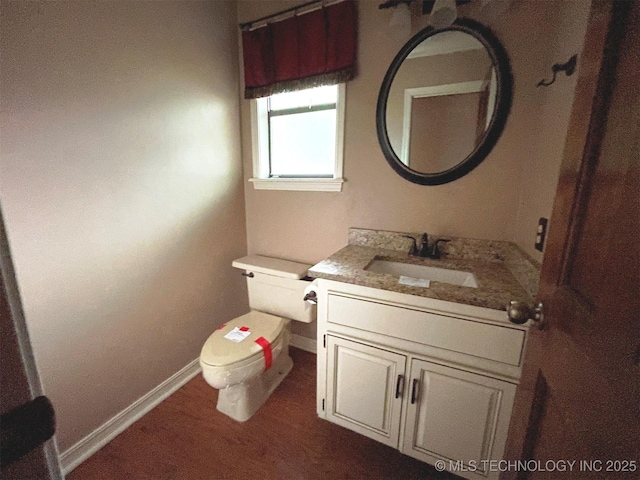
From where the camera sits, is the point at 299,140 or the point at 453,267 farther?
the point at 299,140

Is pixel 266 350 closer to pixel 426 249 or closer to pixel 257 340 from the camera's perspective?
pixel 257 340

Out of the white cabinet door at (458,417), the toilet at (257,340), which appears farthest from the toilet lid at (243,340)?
the white cabinet door at (458,417)

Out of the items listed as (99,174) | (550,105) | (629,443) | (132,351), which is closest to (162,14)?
(99,174)

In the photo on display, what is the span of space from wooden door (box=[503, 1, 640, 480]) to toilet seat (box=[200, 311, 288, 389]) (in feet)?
3.70

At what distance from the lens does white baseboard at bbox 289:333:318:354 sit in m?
2.05

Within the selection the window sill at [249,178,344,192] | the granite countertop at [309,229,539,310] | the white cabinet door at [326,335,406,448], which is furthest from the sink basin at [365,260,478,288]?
the window sill at [249,178,344,192]

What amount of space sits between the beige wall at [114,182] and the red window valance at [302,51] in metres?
0.18

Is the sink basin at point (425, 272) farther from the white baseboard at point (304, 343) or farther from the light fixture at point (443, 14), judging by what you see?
the light fixture at point (443, 14)

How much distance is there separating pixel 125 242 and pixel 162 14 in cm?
114

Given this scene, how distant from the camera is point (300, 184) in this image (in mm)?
1799

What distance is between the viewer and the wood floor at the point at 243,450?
1.24m

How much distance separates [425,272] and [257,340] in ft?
3.10

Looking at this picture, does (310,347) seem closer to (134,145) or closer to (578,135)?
(134,145)

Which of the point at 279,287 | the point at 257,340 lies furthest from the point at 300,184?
the point at 257,340
